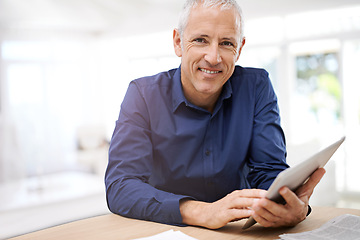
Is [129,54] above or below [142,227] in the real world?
above

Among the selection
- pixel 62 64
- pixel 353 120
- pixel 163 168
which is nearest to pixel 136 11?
pixel 62 64

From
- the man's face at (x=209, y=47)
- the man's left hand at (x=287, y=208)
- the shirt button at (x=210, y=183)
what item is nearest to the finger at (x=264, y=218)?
the man's left hand at (x=287, y=208)

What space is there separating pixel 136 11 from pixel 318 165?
22.8 feet

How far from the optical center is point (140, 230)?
1.06 metres

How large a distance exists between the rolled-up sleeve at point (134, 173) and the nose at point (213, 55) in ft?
0.91

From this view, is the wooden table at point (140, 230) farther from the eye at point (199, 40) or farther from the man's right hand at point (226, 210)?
the eye at point (199, 40)

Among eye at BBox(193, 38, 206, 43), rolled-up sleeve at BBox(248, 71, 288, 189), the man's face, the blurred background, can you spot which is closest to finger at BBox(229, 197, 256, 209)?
rolled-up sleeve at BBox(248, 71, 288, 189)

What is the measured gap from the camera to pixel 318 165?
100cm

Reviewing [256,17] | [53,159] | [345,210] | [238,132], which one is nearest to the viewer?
[345,210]

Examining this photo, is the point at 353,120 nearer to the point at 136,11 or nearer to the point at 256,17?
the point at 256,17

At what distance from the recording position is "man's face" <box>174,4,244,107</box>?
1.27m

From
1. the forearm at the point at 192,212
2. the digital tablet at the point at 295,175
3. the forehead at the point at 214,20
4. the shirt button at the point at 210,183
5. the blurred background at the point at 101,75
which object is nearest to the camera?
the digital tablet at the point at 295,175

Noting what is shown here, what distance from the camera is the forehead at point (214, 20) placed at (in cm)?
126

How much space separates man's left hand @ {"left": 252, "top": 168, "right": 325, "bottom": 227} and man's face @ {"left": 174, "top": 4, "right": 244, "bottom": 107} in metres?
0.47
